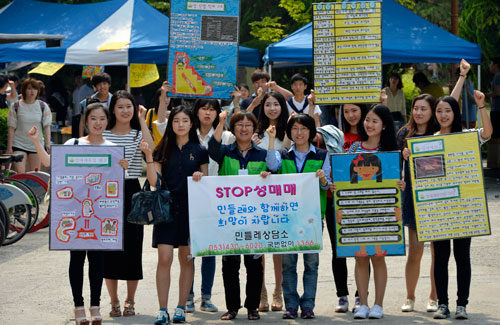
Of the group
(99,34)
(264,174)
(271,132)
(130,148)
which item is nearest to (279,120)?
(271,132)

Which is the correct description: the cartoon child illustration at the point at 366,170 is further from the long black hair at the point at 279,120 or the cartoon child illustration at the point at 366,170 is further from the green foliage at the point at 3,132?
the green foliage at the point at 3,132

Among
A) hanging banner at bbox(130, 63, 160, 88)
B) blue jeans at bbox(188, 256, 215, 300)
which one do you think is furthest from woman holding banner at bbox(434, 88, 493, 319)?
hanging banner at bbox(130, 63, 160, 88)

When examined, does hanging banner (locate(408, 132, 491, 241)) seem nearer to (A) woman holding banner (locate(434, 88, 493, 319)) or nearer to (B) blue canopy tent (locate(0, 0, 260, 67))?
(A) woman holding banner (locate(434, 88, 493, 319))

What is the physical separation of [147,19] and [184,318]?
12.2m

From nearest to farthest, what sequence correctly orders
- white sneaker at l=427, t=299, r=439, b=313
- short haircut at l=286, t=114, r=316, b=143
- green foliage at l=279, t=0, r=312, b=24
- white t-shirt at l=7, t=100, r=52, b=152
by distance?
1. short haircut at l=286, t=114, r=316, b=143
2. white sneaker at l=427, t=299, r=439, b=313
3. white t-shirt at l=7, t=100, r=52, b=152
4. green foliage at l=279, t=0, r=312, b=24

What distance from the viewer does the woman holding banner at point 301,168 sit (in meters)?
7.14

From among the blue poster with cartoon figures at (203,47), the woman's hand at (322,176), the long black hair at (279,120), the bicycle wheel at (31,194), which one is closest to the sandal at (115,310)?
the long black hair at (279,120)

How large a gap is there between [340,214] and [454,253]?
99 cm

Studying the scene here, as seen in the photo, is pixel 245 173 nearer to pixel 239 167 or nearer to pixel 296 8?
pixel 239 167

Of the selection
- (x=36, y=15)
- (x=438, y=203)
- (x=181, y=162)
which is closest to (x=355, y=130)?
(x=438, y=203)

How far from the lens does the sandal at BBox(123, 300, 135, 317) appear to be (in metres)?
7.45

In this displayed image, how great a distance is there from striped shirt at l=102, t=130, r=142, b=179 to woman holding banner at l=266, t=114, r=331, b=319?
3.76 feet

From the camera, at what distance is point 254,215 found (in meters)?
7.05

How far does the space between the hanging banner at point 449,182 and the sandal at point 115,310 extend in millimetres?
2609
